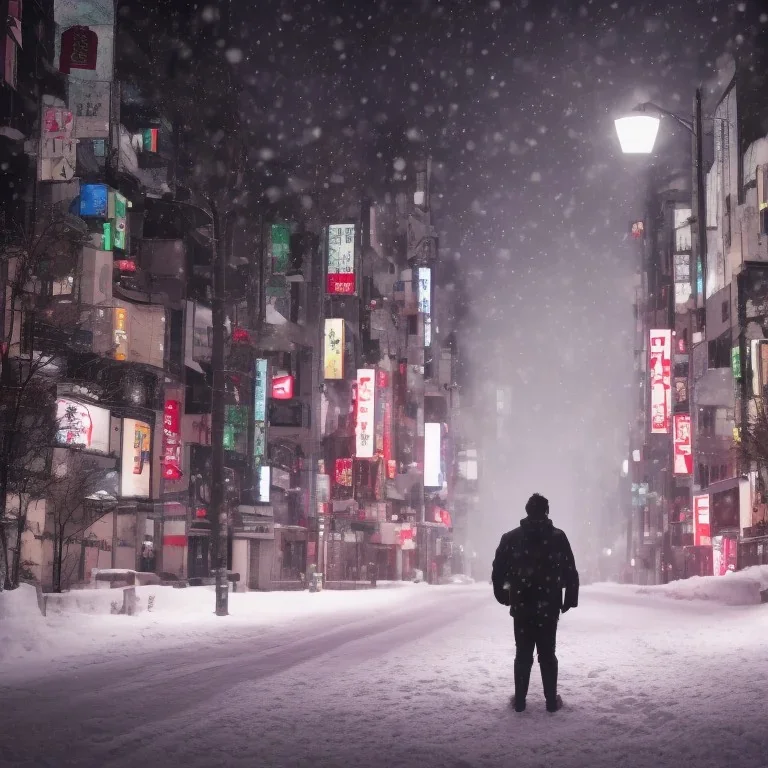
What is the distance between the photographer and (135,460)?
42.5 meters

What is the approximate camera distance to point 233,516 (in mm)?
52656

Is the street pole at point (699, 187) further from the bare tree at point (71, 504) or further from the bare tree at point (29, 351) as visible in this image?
the bare tree at point (71, 504)

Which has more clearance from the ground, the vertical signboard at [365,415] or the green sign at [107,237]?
the green sign at [107,237]

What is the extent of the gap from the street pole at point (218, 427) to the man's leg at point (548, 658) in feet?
49.1

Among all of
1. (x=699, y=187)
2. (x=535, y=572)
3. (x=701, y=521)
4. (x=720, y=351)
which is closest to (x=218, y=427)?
(x=535, y=572)

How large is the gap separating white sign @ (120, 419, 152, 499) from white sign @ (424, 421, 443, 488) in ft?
151

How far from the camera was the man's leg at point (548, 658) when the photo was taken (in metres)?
9.33

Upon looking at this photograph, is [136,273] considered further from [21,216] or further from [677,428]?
[677,428]

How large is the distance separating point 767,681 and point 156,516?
3689 centimetres

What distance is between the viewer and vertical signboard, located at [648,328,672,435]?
6181 cm

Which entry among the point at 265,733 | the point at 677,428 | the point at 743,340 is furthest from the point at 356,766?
the point at 677,428

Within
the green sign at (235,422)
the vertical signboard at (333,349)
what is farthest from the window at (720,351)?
the green sign at (235,422)

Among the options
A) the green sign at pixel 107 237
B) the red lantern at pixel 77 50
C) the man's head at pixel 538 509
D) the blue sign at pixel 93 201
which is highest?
the red lantern at pixel 77 50

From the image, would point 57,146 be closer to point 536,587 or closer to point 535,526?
point 535,526
